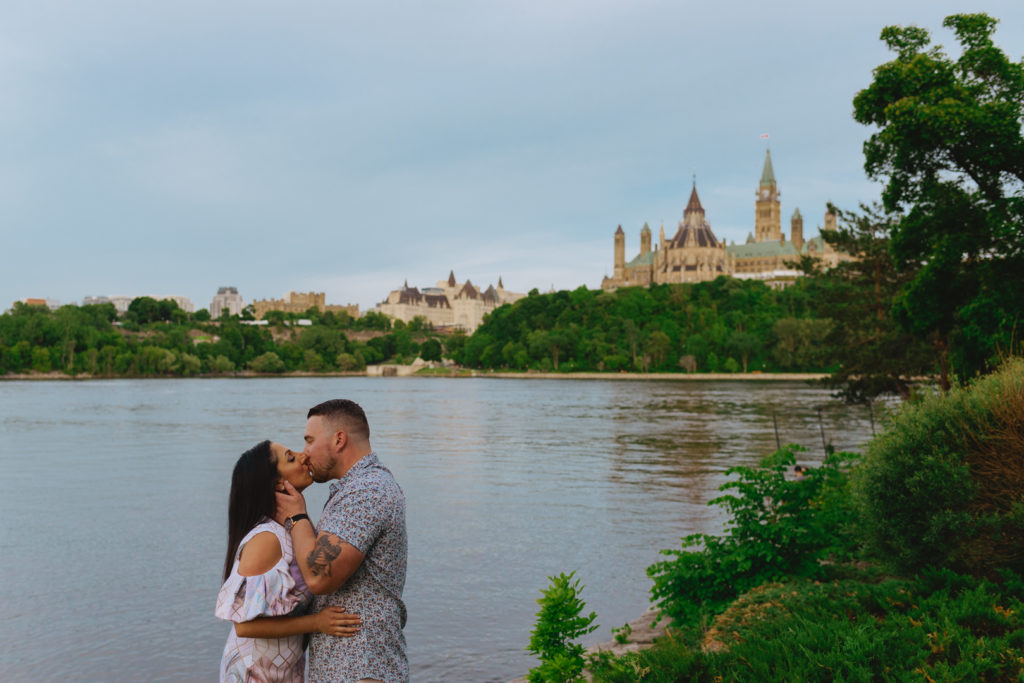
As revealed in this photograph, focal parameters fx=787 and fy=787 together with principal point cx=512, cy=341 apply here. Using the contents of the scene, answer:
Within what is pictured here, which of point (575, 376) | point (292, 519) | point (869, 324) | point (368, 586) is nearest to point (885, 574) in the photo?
point (368, 586)

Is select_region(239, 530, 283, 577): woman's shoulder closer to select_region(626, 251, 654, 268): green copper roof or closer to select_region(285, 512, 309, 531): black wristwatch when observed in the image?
select_region(285, 512, 309, 531): black wristwatch

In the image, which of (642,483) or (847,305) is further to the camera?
(847,305)

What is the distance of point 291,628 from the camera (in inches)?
124

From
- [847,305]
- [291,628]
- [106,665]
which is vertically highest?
[847,305]

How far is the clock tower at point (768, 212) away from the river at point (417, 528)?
151812mm

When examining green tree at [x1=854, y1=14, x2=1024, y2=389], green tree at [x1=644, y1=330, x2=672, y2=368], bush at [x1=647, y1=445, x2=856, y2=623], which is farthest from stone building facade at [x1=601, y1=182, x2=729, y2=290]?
bush at [x1=647, y1=445, x2=856, y2=623]

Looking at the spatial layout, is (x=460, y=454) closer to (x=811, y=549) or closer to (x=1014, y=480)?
(x=811, y=549)

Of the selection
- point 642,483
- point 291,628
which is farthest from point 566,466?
point 291,628

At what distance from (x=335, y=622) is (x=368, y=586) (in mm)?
185

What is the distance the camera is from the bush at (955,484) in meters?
6.17

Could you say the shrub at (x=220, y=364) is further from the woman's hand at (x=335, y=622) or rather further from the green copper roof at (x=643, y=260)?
the woman's hand at (x=335, y=622)

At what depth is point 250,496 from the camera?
3.21 m

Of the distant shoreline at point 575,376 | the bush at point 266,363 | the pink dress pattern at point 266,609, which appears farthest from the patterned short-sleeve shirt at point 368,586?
the bush at point 266,363

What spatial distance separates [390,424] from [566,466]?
18.9 metres
